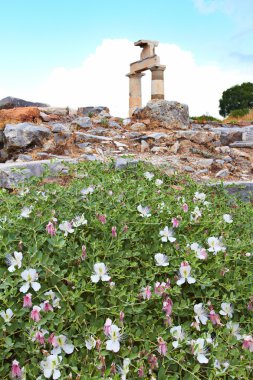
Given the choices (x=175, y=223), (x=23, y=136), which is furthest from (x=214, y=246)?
(x=23, y=136)

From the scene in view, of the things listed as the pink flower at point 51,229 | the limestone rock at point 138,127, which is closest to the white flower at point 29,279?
the pink flower at point 51,229

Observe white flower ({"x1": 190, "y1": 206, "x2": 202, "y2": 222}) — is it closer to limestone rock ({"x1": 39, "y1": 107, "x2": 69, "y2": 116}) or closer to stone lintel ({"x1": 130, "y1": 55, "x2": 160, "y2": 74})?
limestone rock ({"x1": 39, "y1": 107, "x2": 69, "y2": 116})

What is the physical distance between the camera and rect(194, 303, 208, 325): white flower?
2.98 m

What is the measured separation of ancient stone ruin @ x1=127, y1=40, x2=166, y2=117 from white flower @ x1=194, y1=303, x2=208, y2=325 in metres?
18.7

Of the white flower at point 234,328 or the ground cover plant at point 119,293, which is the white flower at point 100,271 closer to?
the ground cover plant at point 119,293

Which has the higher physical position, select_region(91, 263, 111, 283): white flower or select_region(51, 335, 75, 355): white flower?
select_region(91, 263, 111, 283): white flower

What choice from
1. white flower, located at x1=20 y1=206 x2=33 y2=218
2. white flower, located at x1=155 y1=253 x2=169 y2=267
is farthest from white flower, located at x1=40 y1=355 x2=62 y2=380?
white flower, located at x1=20 y1=206 x2=33 y2=218

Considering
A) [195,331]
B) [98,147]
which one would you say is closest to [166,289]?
[195,331]

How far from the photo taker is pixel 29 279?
276 cm

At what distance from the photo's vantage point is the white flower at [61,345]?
260 cm

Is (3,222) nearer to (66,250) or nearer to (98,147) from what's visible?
(66,250)

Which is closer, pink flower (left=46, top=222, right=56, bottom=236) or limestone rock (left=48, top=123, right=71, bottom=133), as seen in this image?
pink flower (left=46, top=222, right=56, bottom=236)

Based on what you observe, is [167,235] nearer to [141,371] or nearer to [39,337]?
[141,371]

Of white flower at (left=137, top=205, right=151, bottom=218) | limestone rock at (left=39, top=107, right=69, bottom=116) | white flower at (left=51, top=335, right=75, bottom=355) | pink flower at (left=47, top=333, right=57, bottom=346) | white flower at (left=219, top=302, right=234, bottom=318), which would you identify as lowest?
white flower at (left=219, top=302, right=234, bottom=318)
